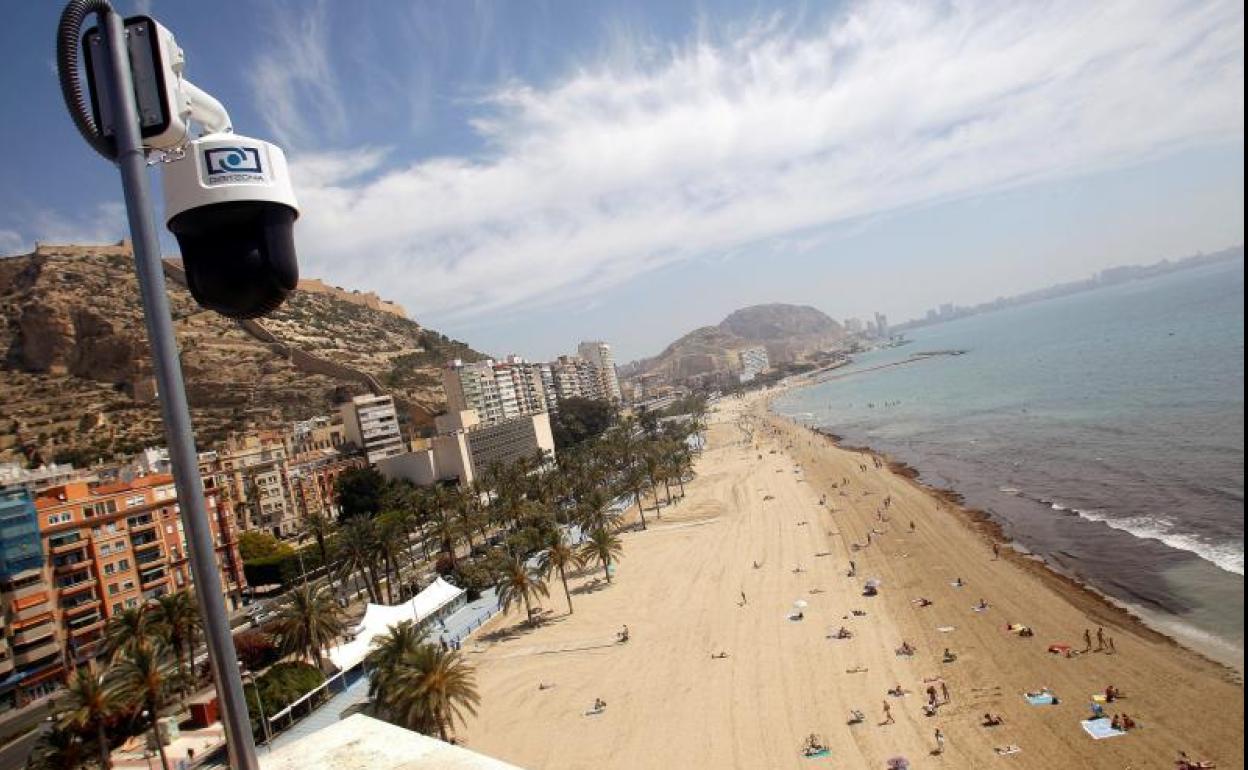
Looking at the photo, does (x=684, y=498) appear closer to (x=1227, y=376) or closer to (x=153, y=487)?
(x=153, y=487)

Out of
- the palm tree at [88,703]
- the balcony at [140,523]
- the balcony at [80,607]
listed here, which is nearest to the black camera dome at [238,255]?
the palm tree at [88,703]

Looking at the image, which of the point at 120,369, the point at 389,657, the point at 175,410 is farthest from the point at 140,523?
the point at 120,369

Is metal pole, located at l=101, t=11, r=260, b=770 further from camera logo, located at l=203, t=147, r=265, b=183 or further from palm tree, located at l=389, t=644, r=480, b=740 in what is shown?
palm tree, located at l=389, t=644, r=480, b=740

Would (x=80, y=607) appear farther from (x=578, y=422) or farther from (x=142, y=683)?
(x=578, y=422)

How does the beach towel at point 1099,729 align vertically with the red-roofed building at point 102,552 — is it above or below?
below

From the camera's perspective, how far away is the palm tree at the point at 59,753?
57.0 ft

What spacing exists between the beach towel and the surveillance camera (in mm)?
21022

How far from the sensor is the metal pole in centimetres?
190

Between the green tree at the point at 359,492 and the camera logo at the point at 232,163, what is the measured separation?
2294 inches

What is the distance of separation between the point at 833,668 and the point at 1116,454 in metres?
34.5

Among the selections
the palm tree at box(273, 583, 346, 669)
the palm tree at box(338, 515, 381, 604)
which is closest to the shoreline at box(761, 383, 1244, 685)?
the palm tree at box(273, 583, 346, 669)

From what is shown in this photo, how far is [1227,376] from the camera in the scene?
64.4m

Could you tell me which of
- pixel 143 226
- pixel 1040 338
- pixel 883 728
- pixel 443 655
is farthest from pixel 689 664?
pixel 1040 338

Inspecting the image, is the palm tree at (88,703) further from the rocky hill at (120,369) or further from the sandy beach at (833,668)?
the rocky hill at (120,369)
